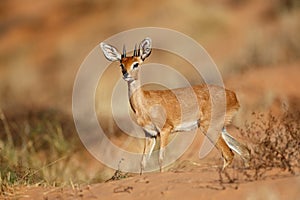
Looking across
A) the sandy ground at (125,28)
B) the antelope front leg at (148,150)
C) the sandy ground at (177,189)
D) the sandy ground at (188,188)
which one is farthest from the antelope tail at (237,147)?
the sandy ground at (177,189)

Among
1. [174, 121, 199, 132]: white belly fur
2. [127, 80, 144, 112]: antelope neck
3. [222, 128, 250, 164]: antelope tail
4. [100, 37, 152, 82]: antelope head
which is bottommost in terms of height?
[222, 128, 250, 164]: antelope tail

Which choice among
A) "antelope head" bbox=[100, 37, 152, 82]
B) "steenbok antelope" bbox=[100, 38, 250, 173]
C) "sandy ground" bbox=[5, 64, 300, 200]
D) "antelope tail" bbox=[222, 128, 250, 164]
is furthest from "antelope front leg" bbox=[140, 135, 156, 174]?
"antelope tail" bbox=[222, 128, 250, 164]

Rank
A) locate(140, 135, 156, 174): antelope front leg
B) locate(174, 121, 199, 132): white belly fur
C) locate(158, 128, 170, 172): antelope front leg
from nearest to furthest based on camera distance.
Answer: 1. locate(158, 128, 170, 172): antelope front leg
2. locate(140, 135, 156, 174): antelope front leg
3. locate(174, 121, 199, 132): white belly fur

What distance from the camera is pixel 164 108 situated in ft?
30.3

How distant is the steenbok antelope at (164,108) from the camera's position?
900cm

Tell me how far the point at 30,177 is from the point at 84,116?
492 centimetres

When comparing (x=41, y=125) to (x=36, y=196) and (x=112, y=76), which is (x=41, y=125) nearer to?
(x=36, y=196)

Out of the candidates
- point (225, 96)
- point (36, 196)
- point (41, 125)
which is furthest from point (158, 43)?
point (36, 196)

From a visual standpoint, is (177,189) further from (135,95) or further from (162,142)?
(135,95)

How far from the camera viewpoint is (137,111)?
9.18 meters

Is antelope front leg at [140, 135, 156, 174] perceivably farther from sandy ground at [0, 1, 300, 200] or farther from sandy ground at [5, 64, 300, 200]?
sandy ground at [5, 64, 300, 200]

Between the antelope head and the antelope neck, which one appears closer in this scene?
the antelope head

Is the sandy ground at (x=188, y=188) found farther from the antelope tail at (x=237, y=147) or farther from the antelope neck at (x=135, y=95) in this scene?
the antelope neck at (x=135, y=95)

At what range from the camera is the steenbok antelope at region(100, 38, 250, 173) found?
9.00 m
